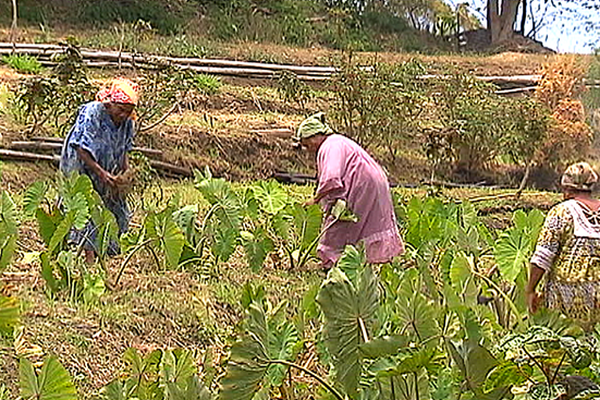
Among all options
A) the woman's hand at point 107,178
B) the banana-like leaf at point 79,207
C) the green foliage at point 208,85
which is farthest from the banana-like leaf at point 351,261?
the green foliage at point 208,85

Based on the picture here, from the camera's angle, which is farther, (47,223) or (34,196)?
(34,196)

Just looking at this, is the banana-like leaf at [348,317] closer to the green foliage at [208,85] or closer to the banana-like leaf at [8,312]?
the banana-like leaf at [8,312]

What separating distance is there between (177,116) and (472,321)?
973 centimetres

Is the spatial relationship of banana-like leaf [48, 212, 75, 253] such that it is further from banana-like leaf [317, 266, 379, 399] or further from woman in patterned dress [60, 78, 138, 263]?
banana-like leaf [317, 266, 379, 399]

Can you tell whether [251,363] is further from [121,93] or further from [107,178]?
[107,178]

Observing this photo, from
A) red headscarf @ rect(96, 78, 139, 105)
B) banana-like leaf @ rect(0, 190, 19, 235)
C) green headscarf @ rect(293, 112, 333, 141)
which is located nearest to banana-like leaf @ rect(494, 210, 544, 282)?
green headscarf @ rect(293, 112, 333, 141)

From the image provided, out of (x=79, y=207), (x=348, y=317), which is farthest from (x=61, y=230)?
(x=348, y=317)

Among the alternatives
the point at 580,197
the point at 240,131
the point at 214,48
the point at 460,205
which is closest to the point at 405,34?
the point at 214,48

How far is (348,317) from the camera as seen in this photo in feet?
8.45

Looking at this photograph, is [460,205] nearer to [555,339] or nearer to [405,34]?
[555,339]

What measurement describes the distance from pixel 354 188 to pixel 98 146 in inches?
57.5

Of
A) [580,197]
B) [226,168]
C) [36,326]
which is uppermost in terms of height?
[580,197]

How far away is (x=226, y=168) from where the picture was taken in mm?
11164

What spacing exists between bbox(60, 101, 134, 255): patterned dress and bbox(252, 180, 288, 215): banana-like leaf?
3.76ft
